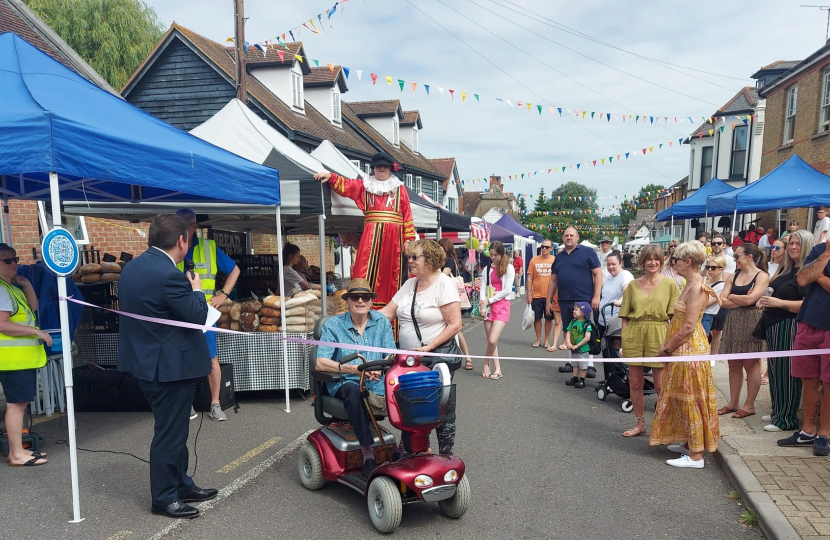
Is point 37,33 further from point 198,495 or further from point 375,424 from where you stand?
point 375,424

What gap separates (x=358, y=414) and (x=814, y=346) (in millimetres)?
3696

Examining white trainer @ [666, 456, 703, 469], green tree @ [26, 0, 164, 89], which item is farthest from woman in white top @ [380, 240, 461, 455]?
green tree @ [26, 0, 164, 89]

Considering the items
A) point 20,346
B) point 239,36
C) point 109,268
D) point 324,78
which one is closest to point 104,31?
point 324,78

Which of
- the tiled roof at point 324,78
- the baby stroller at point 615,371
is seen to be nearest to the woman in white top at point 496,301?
the baby stroller at point 615,371

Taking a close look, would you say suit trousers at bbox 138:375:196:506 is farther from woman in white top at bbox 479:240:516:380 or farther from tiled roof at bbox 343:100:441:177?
tiled roof at bbox 343:100:441:177

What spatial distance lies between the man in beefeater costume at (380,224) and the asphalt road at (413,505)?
1664mm

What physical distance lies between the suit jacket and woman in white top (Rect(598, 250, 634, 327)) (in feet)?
16.1

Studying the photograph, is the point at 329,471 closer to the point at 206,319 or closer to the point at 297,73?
the point at 206,319

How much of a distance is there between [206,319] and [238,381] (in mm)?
2997

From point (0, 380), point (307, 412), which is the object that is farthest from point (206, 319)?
point (307, 412)

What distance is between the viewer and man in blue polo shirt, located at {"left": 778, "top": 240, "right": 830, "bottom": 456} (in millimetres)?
4289

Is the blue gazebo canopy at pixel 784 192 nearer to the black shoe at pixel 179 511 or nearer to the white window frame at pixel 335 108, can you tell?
the black shoe at pixel 179 511

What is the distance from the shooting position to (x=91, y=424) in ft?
18.1

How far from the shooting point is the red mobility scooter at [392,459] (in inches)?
128
